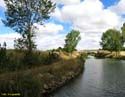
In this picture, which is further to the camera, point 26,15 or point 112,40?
point 112,40

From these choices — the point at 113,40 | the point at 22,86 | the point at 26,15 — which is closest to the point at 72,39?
the point at 113,40

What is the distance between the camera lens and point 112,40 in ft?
481

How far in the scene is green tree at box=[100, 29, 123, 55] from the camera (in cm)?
13793

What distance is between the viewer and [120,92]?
32438 mm

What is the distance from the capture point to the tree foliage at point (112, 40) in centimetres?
13800

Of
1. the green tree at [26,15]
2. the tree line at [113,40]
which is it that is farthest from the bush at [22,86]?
the tree line at [113,40]

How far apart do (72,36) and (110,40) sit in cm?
3672

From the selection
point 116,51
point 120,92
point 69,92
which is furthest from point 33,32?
point 116,51

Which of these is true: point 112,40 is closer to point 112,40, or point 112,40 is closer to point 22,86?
point 112,40

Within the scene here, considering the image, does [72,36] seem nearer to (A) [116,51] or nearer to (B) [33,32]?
(A) [116,51]

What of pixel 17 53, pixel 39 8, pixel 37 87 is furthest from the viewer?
pixel 39 8

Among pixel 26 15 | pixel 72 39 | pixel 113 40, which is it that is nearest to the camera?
pixel 26 15

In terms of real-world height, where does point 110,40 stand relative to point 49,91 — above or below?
above

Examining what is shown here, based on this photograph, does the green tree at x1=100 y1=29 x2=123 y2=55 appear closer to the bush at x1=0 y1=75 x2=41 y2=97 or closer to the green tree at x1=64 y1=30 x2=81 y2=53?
the green tree at x1=64 y1=30 x2=81 y2=53
